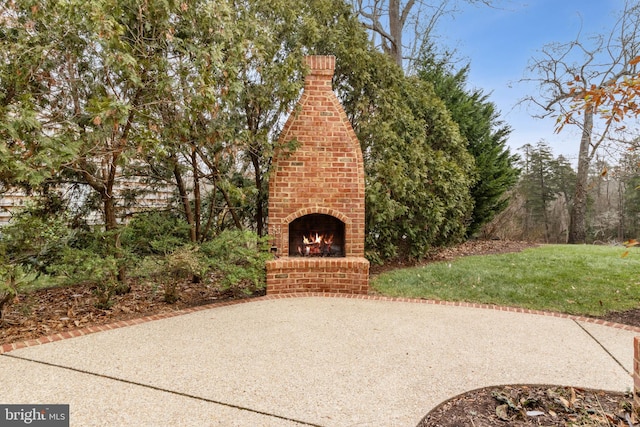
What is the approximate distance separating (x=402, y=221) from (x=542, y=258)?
299cm

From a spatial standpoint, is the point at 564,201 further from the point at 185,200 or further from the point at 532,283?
the point at 185,200

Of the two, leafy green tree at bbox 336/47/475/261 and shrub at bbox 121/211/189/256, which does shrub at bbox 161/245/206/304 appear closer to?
shrub at bbox 121/211/189/256

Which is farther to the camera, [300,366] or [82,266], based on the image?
[82,266]

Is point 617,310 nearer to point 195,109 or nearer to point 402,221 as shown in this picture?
point 402,221

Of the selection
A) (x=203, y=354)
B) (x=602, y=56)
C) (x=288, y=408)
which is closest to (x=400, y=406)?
(x=288, y=408)

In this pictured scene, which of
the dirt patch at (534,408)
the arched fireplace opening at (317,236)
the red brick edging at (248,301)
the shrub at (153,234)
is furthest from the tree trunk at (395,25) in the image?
the dirt patch at (534,408)

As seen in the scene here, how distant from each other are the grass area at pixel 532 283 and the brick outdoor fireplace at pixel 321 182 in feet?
2.27

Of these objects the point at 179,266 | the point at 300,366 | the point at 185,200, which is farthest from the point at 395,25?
the point at 300,366

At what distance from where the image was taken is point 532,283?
18.5ft

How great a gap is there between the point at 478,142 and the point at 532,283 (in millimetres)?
5335

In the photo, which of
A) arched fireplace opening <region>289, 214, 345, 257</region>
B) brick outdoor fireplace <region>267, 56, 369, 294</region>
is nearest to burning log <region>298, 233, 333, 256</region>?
arched fireplace opening <region>289, 214, 345, 257</region>

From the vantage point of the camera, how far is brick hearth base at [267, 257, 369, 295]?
5.08m

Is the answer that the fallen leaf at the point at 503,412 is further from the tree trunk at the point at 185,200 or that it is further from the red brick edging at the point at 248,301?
the tree trunk at the point at 185,200

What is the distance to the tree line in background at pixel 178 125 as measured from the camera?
3604 millimetres
